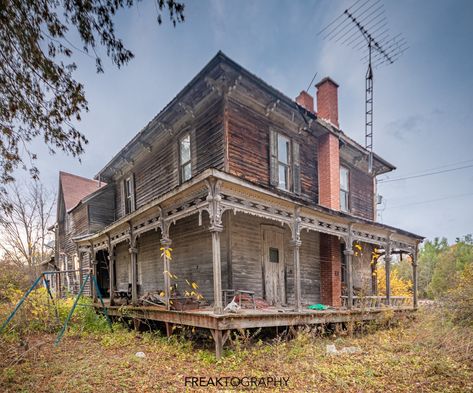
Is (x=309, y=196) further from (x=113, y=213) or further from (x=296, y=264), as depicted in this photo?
(x=113, y=213)

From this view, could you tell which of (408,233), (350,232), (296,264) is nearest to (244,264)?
(296,264)

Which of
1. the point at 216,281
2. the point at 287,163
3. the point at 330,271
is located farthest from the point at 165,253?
the point at 330,271

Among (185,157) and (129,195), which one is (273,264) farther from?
(129,195)

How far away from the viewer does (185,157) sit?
42.8 feet

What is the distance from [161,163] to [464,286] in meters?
12.7

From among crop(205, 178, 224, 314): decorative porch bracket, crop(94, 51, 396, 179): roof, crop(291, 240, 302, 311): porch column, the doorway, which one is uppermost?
crop(94, 51, 396, 179): roof

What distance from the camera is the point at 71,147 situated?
→ 20.2 feet

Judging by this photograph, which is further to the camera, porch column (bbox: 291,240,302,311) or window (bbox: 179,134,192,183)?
window (bbox: 179,134,192,183)

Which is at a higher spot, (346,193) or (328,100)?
(328,100)

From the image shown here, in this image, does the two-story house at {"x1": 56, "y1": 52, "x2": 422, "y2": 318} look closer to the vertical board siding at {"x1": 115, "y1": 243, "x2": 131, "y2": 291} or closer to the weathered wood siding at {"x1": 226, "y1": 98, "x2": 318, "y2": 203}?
the weathered wood siding at {"x1": 226, "y1": 98, "x2": 318, "y2": 203}

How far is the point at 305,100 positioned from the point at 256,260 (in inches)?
339

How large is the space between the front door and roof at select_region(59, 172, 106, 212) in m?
18.0

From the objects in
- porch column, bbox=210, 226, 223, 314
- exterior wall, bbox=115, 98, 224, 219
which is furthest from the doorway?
porch column, bbox=210, 226, 223, 314

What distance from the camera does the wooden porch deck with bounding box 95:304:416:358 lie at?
24.9 feet
